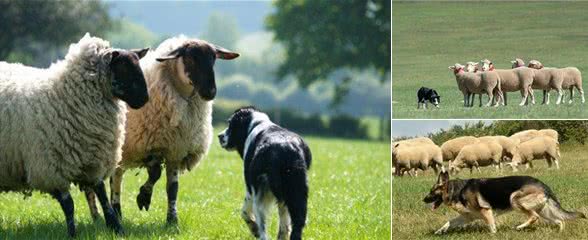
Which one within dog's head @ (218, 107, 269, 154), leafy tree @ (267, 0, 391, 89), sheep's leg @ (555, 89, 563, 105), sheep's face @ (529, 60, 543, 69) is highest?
sheep's face @ (529, 60, 543, 69)

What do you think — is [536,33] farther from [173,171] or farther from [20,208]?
[20,208]

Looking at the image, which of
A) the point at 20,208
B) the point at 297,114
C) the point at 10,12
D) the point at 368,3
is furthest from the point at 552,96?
the point at 368,3

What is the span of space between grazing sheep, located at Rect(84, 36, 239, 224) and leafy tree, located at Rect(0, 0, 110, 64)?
130ft

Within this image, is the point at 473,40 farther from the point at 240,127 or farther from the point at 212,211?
the point at 212,211

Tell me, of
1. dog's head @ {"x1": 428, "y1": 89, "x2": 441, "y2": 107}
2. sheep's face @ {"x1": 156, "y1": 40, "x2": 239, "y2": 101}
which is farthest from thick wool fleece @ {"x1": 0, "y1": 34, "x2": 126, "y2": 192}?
dog's head @ {"x1": 428, "y1": 89, "x2": 441, "y2": 107}

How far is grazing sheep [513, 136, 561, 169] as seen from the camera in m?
7.30

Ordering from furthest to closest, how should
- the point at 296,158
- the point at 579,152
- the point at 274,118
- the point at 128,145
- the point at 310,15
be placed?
the point at 310,15 → the point at 274,118 → the point at 128,145 → the point at 296,158 → the point at 579,152

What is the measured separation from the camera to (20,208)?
1243 cm

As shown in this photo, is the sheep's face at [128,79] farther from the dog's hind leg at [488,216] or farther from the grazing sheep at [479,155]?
the dog's hind leg at [488,216]

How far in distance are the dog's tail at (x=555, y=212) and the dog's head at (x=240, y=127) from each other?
280 cm

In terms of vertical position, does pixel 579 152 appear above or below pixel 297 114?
above

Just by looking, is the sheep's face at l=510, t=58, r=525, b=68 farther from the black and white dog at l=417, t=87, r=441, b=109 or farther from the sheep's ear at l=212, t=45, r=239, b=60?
the sheep's ear at l=212, t=45, r=239, b=60

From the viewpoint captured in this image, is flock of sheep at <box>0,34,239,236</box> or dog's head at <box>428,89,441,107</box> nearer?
dog's head at <box>428,89,441,107</box>

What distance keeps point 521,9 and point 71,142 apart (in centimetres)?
456
